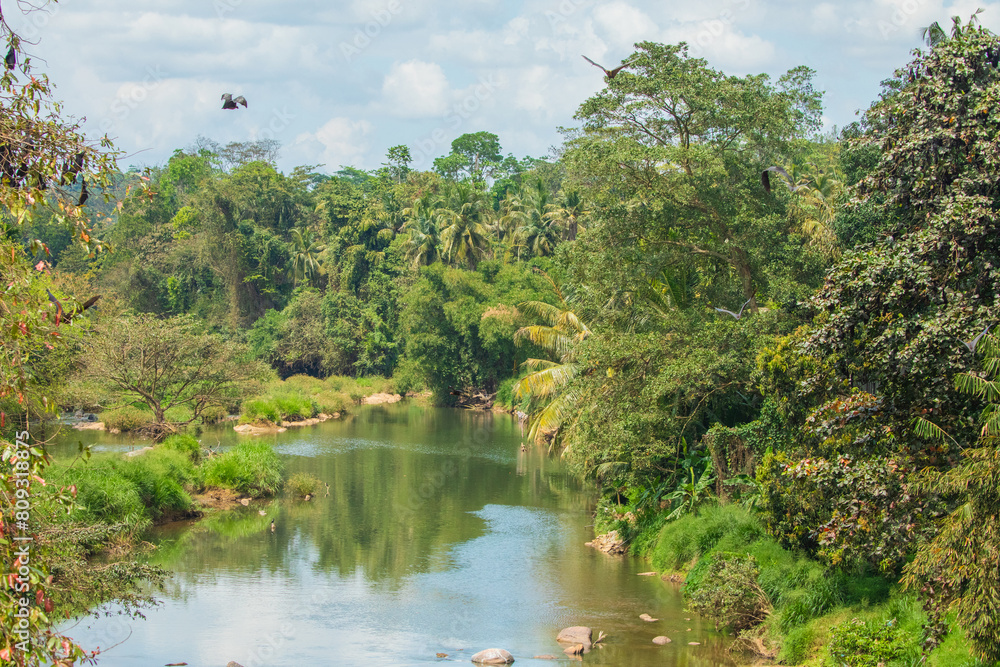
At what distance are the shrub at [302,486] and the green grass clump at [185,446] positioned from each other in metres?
2.93

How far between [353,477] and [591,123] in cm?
1530

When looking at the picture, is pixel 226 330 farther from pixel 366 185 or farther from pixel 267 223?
pixel 366 185

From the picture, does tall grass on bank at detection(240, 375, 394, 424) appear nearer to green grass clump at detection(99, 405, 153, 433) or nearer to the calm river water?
green grass clump at detection(99, 405, 153, 433)

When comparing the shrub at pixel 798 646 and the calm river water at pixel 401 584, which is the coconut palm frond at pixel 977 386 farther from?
the calm river water at pixel 401 584

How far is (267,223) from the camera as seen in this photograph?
6544 centimetres

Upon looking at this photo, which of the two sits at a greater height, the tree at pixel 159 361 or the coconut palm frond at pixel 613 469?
the tree at pixel 159 361

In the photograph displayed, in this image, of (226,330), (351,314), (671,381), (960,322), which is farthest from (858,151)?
(226,330)

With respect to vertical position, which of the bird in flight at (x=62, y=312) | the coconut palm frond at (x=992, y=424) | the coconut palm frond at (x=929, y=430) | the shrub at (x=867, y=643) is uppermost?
the bird in flight at (x=62, y=312)

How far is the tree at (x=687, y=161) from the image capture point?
1880 cm

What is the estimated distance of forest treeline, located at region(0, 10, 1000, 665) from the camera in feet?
27.9

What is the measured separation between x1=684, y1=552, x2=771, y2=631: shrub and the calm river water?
442 millimetres

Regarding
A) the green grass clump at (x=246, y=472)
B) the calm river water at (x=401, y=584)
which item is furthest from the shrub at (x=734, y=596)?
the green grass clump at (x=246, y=472)

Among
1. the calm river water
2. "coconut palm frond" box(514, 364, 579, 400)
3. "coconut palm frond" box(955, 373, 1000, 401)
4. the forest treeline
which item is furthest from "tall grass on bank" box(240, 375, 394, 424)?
"coconut palm frond" box(955, 373, 1000, 401)

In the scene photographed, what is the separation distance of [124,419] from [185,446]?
1293 centimetres
